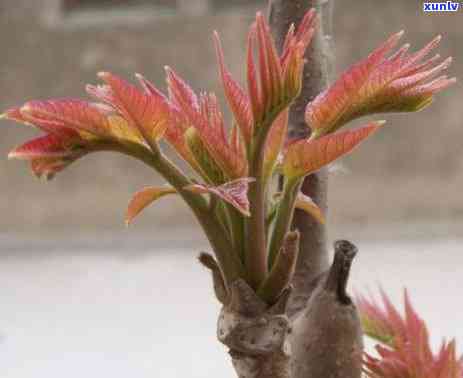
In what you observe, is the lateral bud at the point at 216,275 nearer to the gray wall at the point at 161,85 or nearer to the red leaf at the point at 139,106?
the red leaf at the point at 139,106

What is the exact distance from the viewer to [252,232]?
361 millimetres

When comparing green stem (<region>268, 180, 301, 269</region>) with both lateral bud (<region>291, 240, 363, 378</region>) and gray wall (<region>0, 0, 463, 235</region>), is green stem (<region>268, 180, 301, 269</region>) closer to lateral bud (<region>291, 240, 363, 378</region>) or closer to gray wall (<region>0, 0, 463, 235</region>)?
lateral bud (<region>291, 240, 363, 378</region>)

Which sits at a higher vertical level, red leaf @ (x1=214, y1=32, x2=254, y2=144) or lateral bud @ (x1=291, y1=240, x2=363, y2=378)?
red leaf @ (x1=214, y1=32, x2=254, y2=144)

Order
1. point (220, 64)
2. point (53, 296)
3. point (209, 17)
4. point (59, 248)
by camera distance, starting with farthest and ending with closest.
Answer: point (59, 248), point (209, 17), point (53, 296), point (220, 64)

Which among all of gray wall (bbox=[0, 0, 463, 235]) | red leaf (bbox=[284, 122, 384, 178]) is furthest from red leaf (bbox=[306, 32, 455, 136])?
gray wall (bbox=[0, 0, 463, 235])

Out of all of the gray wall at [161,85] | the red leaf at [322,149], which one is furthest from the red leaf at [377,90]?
the gray wall at [161,85]

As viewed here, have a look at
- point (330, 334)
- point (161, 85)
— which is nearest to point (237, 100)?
point (330, 334)

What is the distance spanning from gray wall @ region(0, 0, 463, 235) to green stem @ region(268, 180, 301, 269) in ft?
5.55

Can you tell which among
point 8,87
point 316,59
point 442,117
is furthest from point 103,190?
point 316,59

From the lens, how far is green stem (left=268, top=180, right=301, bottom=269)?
0.37 m

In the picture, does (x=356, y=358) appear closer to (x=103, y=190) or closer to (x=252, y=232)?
(x=252, y=232)

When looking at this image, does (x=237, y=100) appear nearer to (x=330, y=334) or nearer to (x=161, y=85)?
(x=330, y=334)

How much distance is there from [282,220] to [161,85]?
192 cm

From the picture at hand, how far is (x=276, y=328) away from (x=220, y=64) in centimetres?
13
